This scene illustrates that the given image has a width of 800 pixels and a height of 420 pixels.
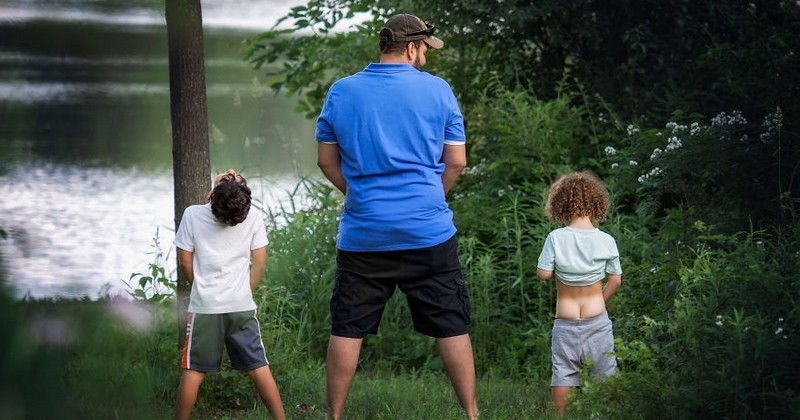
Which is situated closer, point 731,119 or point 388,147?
point 388,147

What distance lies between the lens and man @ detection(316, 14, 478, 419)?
448 cm

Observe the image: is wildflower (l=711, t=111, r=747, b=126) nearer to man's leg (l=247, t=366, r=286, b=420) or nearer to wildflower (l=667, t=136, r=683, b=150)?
wildflower (l=667, t=136, r=683, b=150)

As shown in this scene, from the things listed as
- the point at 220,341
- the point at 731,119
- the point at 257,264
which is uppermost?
the point at 731,119

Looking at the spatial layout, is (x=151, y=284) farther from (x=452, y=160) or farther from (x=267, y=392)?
(x=452, y=160)

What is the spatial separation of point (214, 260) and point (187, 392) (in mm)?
581

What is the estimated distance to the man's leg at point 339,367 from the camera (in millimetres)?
4637

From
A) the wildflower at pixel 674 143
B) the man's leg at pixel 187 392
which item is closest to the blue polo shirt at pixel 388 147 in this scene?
the man's leg at pixel 187 392

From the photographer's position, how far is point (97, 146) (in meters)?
1.16

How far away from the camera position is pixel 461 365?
4.68 meters

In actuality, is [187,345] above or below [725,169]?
below

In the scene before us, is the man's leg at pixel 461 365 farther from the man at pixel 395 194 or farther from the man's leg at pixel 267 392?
the man's leg at pixel 267 392

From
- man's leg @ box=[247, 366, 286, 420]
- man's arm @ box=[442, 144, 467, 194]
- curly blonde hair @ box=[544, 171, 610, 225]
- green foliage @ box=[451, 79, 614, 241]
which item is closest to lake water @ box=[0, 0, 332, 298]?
man's arm @ box=[442, 144, 467, 194]

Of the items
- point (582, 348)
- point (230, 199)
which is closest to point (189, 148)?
point (230, 199)

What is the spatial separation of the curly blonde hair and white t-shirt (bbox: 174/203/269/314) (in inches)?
60.1
